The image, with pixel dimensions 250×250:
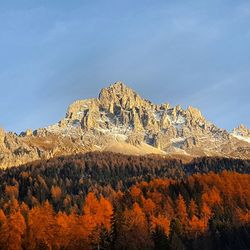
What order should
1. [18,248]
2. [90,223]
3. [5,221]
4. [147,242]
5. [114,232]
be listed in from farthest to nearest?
[5,221] → [90,223] → [18,248] → [147,242] → [114,232]

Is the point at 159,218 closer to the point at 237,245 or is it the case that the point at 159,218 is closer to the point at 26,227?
the point at 237,245

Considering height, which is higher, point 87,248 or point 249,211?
point 249,211

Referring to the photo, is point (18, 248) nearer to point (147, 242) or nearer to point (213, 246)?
point (147, 242)

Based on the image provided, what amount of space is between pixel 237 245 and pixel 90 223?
50.4 meters

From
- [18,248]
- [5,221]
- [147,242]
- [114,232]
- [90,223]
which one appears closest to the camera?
[114,232]

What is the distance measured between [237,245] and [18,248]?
238 ft

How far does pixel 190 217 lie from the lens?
195125mm

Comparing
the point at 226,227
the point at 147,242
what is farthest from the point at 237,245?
the point at 147,242

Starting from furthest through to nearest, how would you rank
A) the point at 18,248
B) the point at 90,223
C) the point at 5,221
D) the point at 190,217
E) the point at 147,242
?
the point at 190,217, the point at 5,221, the point at 90,223, the point at 18,248, the point at 147,242

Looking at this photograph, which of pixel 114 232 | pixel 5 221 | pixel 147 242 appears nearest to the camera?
pixel 114 232

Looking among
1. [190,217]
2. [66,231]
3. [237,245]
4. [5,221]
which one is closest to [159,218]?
[190,217]

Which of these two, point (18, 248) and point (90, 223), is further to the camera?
point (90, 223)

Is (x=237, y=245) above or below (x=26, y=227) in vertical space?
below

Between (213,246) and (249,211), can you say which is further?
(249,211)
